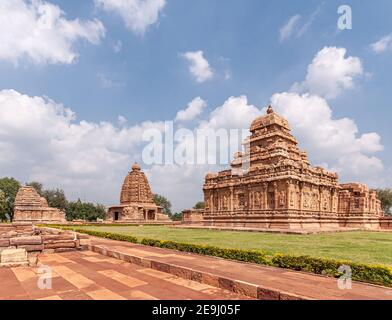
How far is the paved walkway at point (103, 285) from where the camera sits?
605cm

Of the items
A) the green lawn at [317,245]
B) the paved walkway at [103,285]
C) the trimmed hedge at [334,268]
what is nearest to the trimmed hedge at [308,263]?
the trimmed hedge at [334,268]

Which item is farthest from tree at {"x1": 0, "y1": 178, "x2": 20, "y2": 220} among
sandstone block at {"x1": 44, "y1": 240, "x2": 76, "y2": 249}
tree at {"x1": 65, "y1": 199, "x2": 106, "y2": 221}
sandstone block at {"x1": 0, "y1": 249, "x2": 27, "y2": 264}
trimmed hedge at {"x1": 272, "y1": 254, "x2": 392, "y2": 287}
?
trimmed hedge at {"x1": 272, "y1": 254, "x2": 392, "y2": 287}

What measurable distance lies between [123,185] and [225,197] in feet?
101

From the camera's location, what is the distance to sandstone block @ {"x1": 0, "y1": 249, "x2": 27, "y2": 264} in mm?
9064

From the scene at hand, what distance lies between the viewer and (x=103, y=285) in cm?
686

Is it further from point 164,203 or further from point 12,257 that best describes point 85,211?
point 12,257

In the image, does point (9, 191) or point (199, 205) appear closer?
point (9, 191)

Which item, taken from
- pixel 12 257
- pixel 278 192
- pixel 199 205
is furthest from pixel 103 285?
pixel 199 205

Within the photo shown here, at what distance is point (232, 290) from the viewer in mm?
6332

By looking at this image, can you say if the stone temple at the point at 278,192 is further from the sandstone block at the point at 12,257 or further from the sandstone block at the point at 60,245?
the sandstone block at the point at 12,257

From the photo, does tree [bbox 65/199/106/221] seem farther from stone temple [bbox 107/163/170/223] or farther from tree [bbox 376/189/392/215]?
tree [bbox 376/189/392/215]

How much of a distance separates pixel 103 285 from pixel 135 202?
173ft
